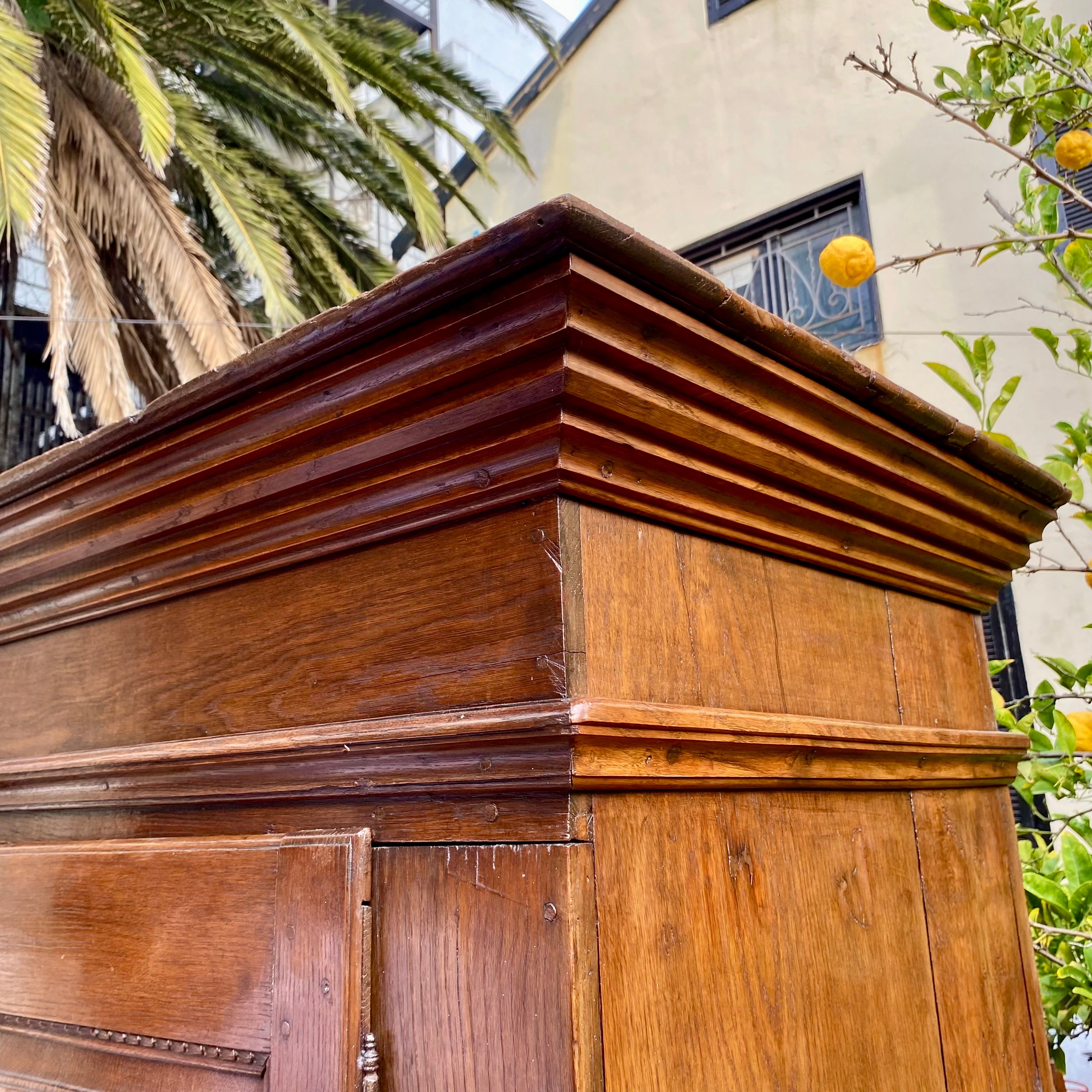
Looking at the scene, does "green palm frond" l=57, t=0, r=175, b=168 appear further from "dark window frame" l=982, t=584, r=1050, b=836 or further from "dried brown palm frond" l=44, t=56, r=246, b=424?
"dark window frame" l=982, t=584, r=1050, b=836

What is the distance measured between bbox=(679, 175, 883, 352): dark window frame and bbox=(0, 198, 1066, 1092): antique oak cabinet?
11.3ft

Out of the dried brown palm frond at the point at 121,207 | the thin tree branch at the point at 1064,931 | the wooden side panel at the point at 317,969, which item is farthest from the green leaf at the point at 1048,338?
the dried brown palm frond at the point at 121,207

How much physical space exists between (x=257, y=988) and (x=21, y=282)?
5177mm

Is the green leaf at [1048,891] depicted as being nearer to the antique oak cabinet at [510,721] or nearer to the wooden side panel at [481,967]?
the antique oak cabinet at [510,721]

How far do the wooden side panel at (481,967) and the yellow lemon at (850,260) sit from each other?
122 cm

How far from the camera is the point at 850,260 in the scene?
1.52 metres

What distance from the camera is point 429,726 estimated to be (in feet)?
1.80

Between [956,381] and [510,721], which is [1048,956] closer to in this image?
[956,381]

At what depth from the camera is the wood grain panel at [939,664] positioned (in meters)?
0.83

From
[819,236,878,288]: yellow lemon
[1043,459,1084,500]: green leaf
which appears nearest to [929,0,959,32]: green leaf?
[819,236,878,288]: yellow lemon

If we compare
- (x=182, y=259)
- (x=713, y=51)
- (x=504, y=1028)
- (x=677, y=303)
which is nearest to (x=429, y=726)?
(x=504, y=1028)

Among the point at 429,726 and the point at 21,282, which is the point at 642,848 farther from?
the point at 21,282

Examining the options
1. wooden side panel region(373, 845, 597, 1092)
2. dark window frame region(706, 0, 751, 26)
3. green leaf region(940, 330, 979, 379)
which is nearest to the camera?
wooden side panel region(373, 845, 597, 1092)

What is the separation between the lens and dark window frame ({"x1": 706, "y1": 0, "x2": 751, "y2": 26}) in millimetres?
4664
